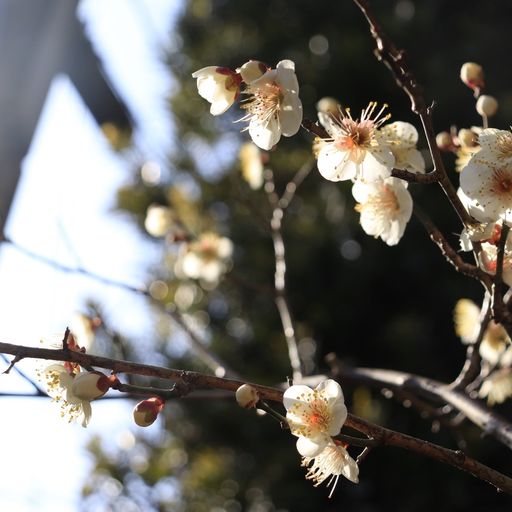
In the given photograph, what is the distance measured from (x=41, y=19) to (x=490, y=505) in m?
1.96

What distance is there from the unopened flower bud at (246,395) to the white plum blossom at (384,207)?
0.30 meters

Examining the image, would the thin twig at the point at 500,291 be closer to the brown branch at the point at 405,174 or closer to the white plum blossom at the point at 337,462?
the brown branch at the point at 405,174

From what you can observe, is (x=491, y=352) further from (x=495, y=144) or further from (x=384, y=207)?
(x=495, y=144)

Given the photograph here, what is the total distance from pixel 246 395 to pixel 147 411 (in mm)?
111

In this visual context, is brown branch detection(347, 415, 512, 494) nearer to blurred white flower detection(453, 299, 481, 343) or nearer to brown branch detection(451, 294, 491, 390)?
brown branch detection(451, 294, 491, 390)

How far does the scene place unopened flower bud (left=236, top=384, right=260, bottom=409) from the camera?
61cm

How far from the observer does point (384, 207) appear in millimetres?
854

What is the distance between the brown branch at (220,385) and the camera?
1.92 ft

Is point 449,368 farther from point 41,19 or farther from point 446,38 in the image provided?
point 41,19

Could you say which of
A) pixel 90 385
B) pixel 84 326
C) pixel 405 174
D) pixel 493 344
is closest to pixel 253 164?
pixel 84 326

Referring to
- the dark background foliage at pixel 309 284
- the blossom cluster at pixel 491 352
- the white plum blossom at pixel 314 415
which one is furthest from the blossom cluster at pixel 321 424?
the dark background foliage at pixel 309 284

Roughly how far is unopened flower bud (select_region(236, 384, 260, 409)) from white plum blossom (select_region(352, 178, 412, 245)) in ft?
1.00

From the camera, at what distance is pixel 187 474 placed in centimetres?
219

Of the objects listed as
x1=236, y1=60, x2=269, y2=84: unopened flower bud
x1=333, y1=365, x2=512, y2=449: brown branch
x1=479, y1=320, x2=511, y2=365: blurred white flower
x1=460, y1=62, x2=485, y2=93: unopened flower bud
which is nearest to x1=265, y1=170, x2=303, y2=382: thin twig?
x1=333, y1=365, x2=512, y2=449: brown branch
